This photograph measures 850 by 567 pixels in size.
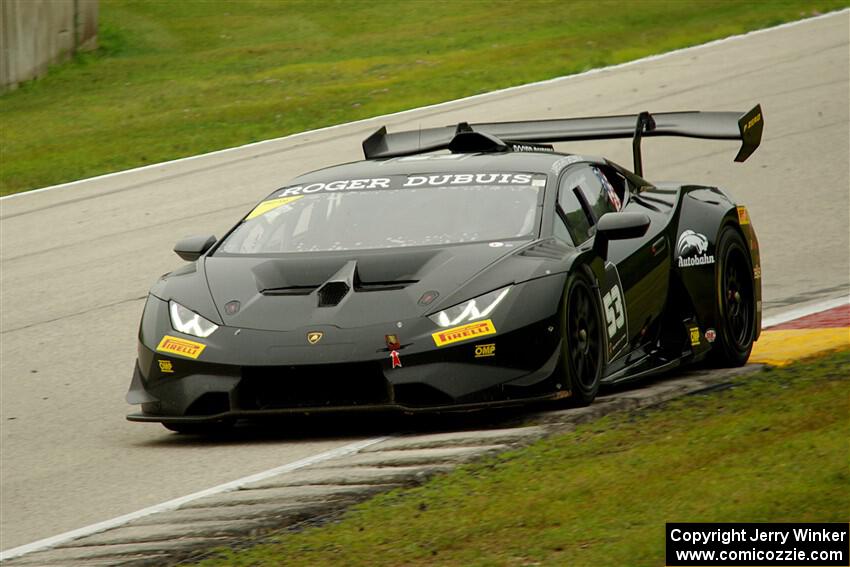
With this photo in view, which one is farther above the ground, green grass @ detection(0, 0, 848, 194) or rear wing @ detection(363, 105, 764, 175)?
green grass @ detection(0, 0, 848, 194)

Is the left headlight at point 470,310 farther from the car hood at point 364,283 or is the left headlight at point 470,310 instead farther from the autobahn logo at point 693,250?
the autobahn logo at point 693,250

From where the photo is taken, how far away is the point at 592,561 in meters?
4.95

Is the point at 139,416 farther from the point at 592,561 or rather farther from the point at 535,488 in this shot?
the point at 592,561

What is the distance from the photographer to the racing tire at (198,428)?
25.5 feet

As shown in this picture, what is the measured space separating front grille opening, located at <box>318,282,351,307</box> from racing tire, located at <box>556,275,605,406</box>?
986mm

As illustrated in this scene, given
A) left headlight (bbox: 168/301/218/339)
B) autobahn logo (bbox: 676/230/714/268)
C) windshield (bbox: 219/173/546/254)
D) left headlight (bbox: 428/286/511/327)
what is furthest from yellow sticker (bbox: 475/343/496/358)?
autobahn logo (bbox: 676/230/714/268)

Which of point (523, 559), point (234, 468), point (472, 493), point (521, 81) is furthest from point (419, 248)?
point (521, 81)

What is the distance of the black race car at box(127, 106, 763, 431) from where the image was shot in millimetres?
7215

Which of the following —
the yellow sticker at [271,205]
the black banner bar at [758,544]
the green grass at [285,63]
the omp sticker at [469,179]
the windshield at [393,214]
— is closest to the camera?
the black banner bar at [758,544]

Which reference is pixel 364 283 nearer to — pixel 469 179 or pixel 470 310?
pixel 470 310

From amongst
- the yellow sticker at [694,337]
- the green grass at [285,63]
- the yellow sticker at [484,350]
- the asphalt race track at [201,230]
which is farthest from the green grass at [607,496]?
the green grass at [285,63]

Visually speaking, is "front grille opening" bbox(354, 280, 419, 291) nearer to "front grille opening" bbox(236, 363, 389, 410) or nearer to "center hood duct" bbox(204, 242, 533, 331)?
"center hood duct" bbox(204, 242, 533, 331)

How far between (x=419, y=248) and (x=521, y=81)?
44.2 ft

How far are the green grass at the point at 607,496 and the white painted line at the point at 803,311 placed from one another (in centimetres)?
315
